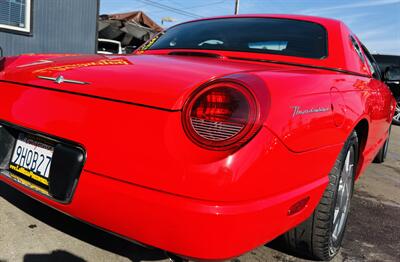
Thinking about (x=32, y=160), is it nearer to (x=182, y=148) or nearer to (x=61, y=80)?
(x=61, y=80)

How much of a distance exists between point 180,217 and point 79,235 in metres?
1.12

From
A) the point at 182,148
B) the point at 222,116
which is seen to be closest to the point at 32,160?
the point at 182,148

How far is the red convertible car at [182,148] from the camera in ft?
4.61

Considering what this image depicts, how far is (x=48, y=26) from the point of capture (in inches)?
358

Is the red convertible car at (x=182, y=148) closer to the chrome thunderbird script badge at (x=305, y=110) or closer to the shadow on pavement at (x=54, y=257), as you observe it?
the chrome thunderbird script badge at (x=305, y=110)

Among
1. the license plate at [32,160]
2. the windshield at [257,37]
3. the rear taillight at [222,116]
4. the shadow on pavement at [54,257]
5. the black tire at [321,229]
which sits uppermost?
the windshield at [257,37]

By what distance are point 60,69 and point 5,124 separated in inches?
16.3

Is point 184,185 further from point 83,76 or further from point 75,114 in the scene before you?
point 83,76

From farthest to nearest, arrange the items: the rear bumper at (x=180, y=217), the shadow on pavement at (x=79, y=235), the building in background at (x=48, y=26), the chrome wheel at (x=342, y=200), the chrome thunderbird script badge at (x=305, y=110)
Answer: the building in background at (x=48, y=26), the chrome wheel at (x=342, y=200), the shadow on pavement at (x=79, y=235), the chrome thunderbird script badge at (x=305, y=110), the rear bumper at (x=180, y=217)

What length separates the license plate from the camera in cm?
177

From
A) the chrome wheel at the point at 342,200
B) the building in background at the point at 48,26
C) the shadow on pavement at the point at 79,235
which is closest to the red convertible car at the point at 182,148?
the chrome wheel at the point at 342,200

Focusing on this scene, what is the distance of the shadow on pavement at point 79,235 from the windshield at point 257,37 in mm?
1351

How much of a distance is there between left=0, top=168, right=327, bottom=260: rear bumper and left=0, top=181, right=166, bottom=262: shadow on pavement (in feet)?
1.84

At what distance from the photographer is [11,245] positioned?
2092 mm
